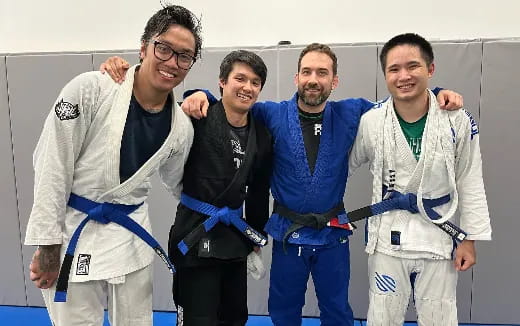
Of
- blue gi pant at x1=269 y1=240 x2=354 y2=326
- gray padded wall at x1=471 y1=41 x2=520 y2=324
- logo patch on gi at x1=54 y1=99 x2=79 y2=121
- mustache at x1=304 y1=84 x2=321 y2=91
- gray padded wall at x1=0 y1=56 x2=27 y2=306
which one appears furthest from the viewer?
gray padded wall at x1=0 y1=56 x2=27 y2=306

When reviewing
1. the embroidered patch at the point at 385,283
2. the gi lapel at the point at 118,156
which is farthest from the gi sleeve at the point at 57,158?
the embroidered patch at the point at 385,283

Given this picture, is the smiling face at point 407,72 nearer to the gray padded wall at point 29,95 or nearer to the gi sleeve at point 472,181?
the gi sleeve at point 472,181

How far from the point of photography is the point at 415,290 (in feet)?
6.96

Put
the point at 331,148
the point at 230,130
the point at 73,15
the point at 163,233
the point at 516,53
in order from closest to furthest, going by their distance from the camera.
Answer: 1. the point at 230,130
2. the point at 331,148
3. the point at 516,53
4. the point at 163,233
5. the point at 73,15

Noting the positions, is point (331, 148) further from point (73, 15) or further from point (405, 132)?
point (73, 15)

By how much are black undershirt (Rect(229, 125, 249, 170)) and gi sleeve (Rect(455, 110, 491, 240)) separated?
112 centimetres

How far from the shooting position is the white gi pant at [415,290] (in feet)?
6.77

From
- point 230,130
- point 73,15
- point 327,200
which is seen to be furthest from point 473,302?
point 73,15

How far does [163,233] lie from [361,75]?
200cm

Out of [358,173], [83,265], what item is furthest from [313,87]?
[83,265]

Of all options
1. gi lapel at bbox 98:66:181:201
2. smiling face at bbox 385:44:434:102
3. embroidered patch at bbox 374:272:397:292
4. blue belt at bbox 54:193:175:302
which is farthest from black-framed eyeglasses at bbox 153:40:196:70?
embroidered patch at bbox 374:272:397:292

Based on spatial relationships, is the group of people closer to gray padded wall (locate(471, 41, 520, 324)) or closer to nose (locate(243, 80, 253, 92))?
nose (locate(243, 80, 253, 92))

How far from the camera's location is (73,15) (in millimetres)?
3537

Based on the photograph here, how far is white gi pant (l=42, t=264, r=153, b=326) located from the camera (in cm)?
170
